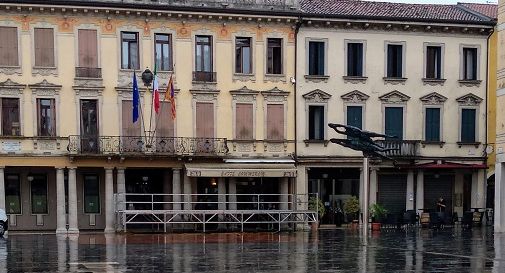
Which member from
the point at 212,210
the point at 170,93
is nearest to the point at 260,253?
the point at 212,210

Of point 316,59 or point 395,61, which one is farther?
point 395,61

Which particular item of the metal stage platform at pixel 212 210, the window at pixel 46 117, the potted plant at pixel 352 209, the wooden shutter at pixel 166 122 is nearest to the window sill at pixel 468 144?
the potted plant at pixel 352 209

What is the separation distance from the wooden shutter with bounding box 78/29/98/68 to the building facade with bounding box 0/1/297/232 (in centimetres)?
5

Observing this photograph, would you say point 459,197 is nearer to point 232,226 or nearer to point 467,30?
point 467,30

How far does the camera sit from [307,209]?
127 feet

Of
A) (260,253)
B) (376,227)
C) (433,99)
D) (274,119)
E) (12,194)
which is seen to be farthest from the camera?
(433,99)

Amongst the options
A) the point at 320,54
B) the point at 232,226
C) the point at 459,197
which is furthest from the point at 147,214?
the point at 459,197

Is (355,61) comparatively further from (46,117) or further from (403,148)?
(46,117)

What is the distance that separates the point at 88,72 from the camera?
3641 centimetres

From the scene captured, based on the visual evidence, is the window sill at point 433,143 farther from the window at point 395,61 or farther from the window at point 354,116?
the window at point 395,61

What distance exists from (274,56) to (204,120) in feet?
17.0

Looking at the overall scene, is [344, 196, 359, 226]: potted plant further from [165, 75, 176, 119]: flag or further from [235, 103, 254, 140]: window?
[165, 75, 176, 119]: flag

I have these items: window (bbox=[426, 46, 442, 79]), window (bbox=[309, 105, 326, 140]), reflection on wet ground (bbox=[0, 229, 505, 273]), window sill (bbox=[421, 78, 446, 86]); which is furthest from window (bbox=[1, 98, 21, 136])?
window (bbox=[426, 46, 442, 79])

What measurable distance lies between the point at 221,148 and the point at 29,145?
9.67 metres
